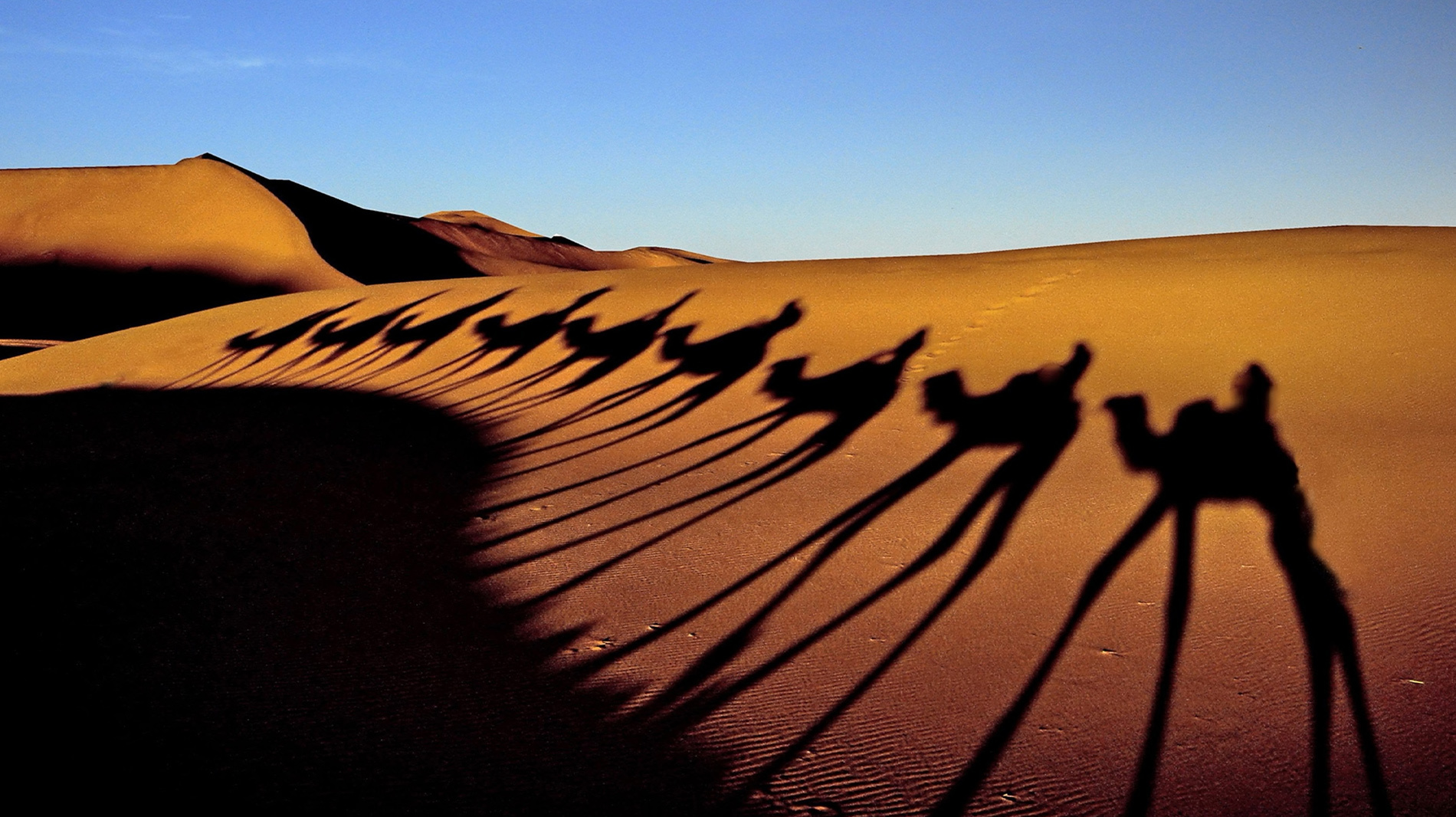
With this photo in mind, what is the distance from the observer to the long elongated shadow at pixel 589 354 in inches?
498

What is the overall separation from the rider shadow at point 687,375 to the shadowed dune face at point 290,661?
77.4 inches

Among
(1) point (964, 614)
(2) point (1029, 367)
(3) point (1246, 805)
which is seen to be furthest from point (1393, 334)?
(3) point (1246, 805)

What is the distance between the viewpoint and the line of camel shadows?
164 inches

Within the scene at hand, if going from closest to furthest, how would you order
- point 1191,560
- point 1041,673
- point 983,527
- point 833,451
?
point 1041,673 < point 1191,560 < point 983,527 < point 833,451

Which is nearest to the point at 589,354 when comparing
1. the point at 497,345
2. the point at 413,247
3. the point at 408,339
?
the point at 497,345

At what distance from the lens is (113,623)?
199 inches

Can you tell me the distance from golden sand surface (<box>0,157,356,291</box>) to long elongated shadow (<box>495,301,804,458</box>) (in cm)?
3570

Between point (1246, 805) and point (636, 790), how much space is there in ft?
6.40

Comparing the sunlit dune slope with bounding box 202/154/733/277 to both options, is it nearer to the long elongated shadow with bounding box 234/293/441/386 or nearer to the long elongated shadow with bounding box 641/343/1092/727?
the long elongated shadow with bounding box 234/293/441/386

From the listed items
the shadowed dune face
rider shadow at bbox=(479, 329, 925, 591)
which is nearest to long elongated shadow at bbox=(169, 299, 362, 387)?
the shadowed dune face

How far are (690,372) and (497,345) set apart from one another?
15.3 ft

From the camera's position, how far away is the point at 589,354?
15.0 metres

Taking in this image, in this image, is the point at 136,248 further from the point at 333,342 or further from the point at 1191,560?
the point at 1191,560

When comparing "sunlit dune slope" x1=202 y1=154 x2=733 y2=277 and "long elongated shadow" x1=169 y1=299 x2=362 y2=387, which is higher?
"sunlit dune slope" x1=202 y1=154 x2=733 y2=277
